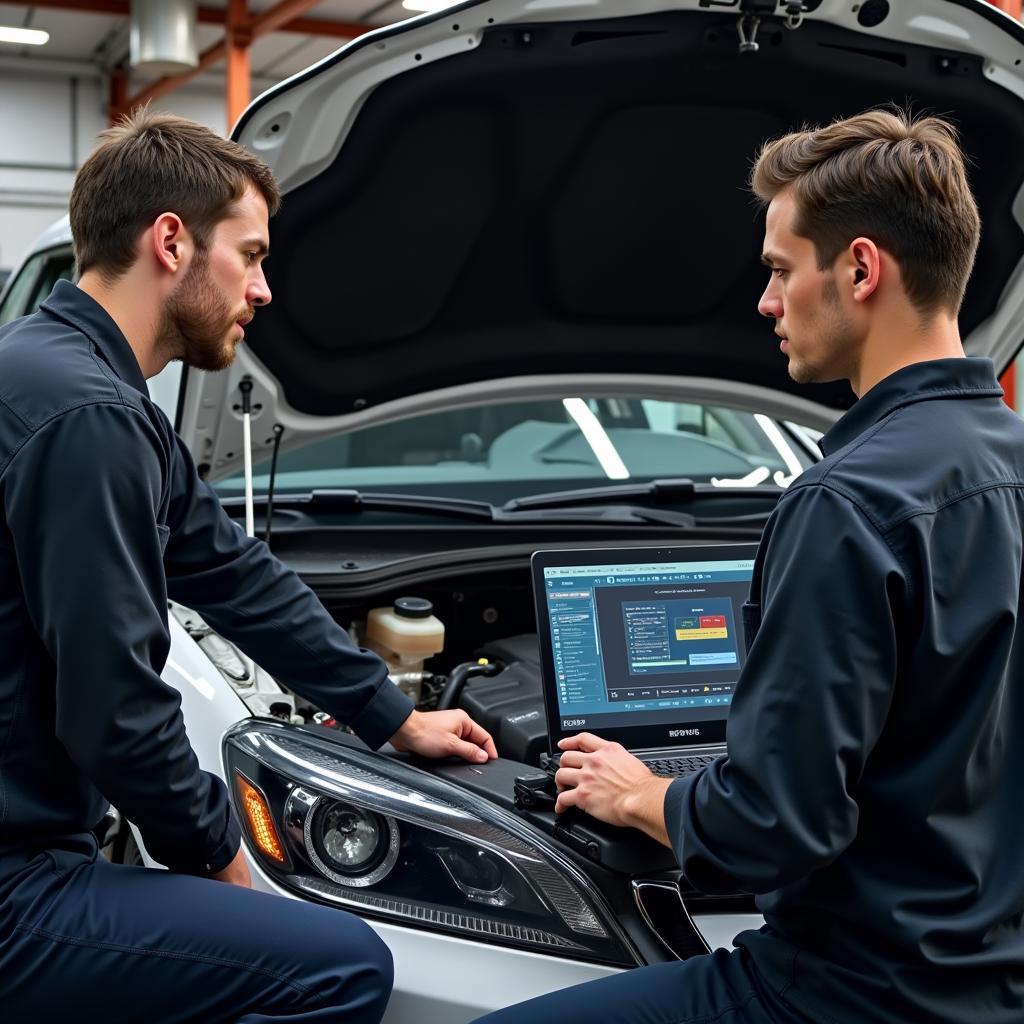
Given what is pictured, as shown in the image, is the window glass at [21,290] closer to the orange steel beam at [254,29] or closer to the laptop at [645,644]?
the laptop at [645,644]

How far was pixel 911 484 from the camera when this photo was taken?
134 centimetres

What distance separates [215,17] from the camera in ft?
41.7

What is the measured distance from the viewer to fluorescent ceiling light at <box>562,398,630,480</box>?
3258 mm

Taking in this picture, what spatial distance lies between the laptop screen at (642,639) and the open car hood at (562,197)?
36.0 inches

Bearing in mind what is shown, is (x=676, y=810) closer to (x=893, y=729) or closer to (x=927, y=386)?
(x=893, y=729)

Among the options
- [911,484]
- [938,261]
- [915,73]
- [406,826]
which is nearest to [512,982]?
[406,826]

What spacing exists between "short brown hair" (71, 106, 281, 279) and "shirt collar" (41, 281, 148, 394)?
0.20ft

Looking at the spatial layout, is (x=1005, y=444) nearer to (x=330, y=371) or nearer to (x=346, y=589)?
(x=346, y=589)

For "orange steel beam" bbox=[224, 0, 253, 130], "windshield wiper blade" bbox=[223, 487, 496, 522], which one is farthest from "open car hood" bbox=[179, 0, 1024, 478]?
"orange steel beam" bbox=[224, 0, 253, 130]

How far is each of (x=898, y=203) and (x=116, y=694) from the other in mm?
1090

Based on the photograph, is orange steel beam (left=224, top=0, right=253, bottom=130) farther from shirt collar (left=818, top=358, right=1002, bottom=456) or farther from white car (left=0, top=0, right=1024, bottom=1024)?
shirt collar (left=818, top=358, right=1002, bottom=456)

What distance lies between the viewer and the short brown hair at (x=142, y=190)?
1.80 meters

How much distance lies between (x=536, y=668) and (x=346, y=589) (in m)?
0.43

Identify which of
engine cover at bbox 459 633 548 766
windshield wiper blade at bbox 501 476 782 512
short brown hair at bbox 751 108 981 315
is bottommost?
engine cover at bbox 459 633 548 766
